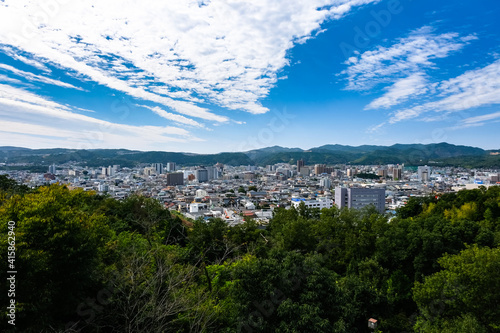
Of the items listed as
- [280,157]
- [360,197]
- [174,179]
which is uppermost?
[280,157]

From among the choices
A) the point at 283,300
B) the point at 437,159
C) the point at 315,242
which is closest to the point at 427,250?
the point at 315,242

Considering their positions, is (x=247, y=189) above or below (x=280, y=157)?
below

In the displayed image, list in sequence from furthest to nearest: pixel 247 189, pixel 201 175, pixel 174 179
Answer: pixel 201 175, pixel 174 179, pixel 247 189

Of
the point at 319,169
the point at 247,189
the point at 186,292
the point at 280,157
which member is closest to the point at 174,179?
the point at 247,189

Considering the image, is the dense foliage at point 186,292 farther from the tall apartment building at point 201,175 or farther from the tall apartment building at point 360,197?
the tall apartment building at point 201,175

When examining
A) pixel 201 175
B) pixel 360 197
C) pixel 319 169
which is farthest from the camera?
pixel 319 169

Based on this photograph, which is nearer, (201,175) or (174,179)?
(174,179)

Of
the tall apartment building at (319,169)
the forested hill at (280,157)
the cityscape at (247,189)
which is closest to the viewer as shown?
the cityscape at (247,189)

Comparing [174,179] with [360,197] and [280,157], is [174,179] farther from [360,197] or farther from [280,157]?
[280,157]

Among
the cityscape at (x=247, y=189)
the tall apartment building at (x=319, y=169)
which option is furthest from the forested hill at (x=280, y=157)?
the tall apartment building at (x=319, y=169)
